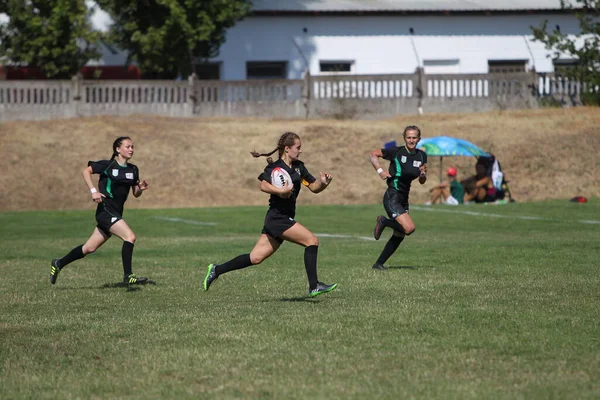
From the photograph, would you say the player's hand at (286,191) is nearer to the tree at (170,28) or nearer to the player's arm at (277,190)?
the player's arm at (277,190)

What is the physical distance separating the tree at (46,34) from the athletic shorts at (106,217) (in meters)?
28.0

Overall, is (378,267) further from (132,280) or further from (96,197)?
(96,197)

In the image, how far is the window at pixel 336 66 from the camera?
155 feet

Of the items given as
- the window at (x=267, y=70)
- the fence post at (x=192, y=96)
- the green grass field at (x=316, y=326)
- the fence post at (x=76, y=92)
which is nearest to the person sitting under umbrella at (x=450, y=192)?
the fence post at (x=192, y=96)

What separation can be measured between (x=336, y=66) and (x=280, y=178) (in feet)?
122

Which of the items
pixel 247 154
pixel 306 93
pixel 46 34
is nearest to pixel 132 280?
pixel 247 154

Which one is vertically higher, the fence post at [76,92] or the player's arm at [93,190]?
the fence post at [76,92]

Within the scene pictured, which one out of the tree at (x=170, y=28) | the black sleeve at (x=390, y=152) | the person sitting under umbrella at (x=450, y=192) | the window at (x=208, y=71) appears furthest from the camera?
the window at (x=208, y=71)

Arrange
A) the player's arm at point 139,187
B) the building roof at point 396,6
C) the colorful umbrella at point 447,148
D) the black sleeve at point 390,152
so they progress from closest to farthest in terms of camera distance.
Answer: the player's arm at point 139,187 → the black sleeve at point 390,152 → the colorful umbrella at point 447,148 → the building roof at point 396,6

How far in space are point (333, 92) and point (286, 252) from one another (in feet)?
72.3

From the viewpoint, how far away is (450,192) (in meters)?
31.7

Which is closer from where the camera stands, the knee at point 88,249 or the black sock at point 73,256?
the knee at point 88,249

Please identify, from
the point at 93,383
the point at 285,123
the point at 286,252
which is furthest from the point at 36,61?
the point at 93,383

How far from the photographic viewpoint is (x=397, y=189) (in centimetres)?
1488
